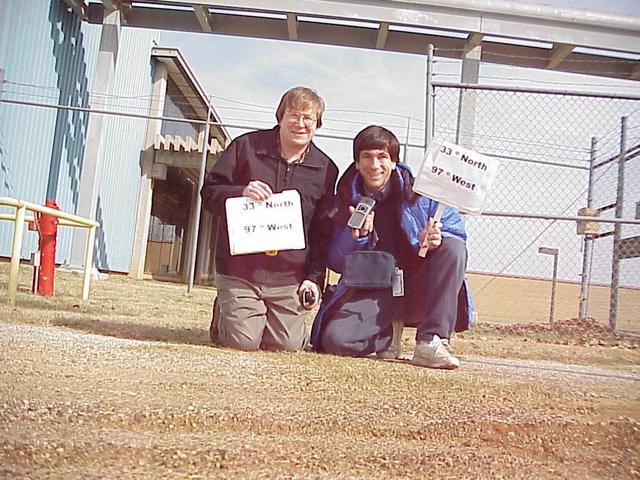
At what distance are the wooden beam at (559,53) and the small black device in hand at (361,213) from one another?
5039 mm

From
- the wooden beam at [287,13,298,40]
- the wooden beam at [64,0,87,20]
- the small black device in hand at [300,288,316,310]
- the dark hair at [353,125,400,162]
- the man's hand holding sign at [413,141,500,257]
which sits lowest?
the small black device in hand at [300,288,316,310]

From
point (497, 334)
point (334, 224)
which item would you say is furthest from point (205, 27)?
point (334, 224)

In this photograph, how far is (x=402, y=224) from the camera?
2674mm

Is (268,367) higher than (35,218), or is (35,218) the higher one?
(35,218)

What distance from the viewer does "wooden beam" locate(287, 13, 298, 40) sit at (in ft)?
23.4

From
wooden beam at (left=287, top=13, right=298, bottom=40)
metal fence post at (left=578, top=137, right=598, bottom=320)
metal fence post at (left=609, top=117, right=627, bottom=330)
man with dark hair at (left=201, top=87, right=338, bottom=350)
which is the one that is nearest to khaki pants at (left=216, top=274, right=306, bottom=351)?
man with dark hair at (left=201, top=87, right=338, bottom=350)

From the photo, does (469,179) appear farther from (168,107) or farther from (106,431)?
(168,107)

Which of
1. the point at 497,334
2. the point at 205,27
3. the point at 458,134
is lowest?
the point at 497,334

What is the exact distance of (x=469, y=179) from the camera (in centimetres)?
251

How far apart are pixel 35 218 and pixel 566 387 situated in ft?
11.2

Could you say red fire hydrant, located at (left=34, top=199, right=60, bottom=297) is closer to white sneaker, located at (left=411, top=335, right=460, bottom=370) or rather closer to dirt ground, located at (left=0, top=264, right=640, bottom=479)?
dirt ground, located at (left=0, top=264, right=640, bottom=479)

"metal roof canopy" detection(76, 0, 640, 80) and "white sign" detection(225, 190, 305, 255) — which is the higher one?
"metal roof canopy" detection(76, 0, 640, 80)

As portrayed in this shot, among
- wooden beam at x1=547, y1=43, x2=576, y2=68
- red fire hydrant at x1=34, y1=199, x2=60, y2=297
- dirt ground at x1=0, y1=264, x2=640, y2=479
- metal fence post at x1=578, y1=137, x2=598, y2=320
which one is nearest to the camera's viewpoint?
dirt ground at x1=0, y1=264, x2=640, y2=479

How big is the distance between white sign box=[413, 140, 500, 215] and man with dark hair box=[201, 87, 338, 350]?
0.45 meters
